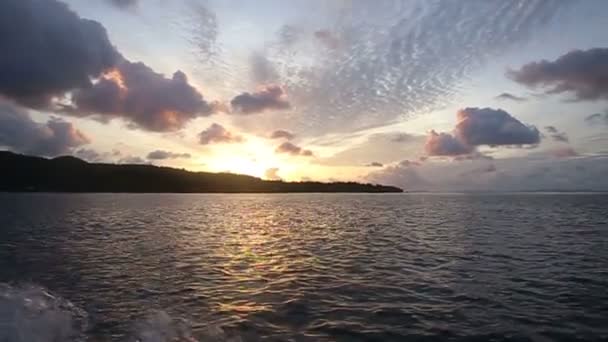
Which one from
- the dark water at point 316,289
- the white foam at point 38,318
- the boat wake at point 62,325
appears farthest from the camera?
the dark water at point 316,289

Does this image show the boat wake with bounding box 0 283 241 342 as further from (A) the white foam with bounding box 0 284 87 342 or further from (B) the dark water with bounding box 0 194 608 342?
(B) the dark water with bounding box 0 194 608 342

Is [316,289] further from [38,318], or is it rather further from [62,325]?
[38,318]

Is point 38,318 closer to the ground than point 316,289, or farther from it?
farther from it

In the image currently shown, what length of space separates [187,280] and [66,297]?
21.8 ft

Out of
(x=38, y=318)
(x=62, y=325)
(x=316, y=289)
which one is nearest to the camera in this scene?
(x=62, y=325)

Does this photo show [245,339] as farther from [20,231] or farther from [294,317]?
[20,231]

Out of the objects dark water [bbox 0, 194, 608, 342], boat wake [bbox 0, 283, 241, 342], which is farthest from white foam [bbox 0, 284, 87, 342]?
dark water [bbox 0, 194, 608, 342]

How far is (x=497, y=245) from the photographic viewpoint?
40000 millimetres

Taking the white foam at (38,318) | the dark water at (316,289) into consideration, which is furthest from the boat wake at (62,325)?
the dark water at (316,289)

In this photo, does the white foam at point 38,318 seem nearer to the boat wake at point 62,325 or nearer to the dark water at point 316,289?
the boat wake at point 62,325

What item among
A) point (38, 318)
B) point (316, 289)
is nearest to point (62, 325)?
point (38, 318)

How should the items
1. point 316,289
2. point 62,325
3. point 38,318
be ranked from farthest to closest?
point 316,289 < point 38,318 < point 62,325

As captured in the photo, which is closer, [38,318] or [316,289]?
[38,318]

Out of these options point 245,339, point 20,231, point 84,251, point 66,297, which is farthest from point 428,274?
point 20,231
